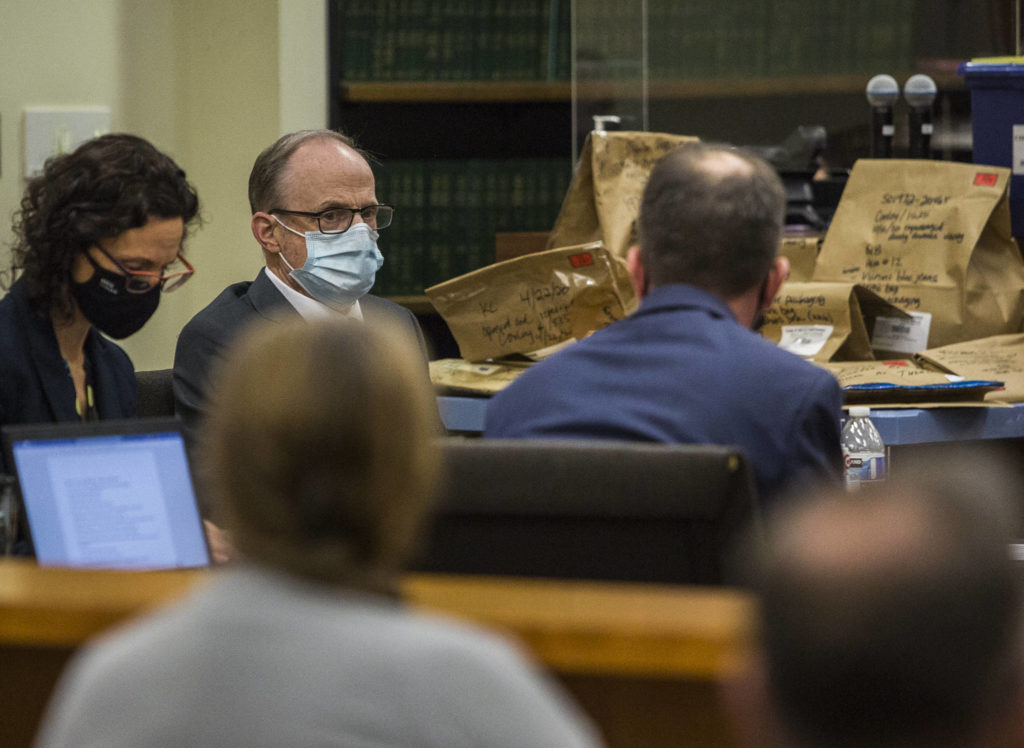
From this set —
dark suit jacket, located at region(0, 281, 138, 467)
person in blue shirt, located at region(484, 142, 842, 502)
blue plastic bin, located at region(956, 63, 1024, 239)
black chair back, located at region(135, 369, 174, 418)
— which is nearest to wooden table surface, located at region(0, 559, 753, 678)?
person in blue shirt, located at region(484, 142, 842, 502)

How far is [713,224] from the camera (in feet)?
4.98

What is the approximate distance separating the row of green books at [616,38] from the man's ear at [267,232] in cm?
164

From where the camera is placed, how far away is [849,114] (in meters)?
4.55

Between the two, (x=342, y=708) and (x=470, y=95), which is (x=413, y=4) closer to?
(x=470, y=95)

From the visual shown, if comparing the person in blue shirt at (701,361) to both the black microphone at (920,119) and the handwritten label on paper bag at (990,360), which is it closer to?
→ the handwritten label on paper bag at (990,360)

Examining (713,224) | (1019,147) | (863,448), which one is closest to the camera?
(713,224)

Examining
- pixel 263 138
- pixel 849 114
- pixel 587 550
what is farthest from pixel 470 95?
pixel 587 550

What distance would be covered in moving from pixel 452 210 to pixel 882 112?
143 centimetres

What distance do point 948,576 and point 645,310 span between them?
→ 0.90 m

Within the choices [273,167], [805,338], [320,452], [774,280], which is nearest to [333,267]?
[273,167]

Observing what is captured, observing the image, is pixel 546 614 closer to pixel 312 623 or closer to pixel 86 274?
pixel 312 623

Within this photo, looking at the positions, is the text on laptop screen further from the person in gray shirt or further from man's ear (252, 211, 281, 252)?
man's ear (252, 211, 281, 252)

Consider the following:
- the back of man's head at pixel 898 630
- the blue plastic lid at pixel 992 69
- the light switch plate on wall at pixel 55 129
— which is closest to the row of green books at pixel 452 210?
the light switch plate on wall at pixel 55 129

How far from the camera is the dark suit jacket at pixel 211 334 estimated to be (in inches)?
85.0
